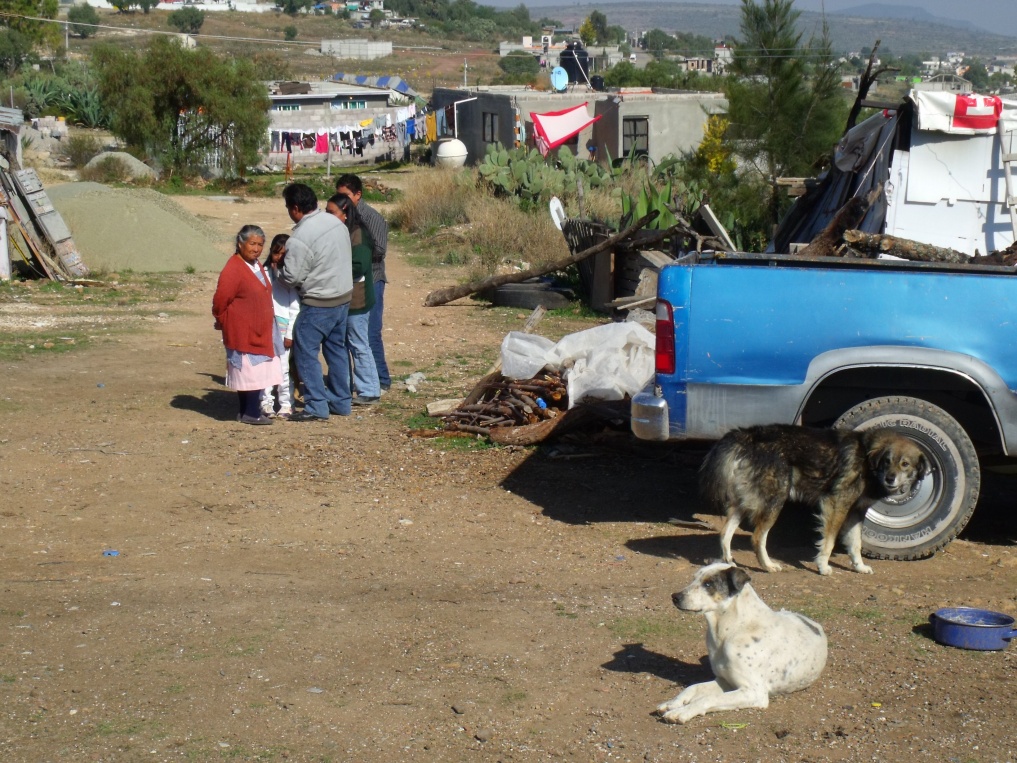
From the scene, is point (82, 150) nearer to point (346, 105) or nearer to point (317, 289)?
point (346, 105)

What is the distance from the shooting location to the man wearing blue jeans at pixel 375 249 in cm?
958

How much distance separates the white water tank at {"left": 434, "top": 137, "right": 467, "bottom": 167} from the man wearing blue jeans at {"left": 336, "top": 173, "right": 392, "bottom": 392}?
2758 cm

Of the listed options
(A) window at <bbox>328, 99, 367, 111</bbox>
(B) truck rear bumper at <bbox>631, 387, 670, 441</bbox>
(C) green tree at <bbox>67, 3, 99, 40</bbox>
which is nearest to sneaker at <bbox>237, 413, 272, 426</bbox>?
(B) truck rear bumper at <bbox>631, 387, 670, 441</bbox>

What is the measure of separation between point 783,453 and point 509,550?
1.65 m

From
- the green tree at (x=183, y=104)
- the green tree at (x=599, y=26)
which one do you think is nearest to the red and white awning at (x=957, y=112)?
the green tree at (x=183, y=104)

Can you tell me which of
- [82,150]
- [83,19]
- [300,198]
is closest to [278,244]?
[300,198]

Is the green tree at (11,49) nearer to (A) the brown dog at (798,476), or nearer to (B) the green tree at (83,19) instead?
(B) the green tree at (83,19)

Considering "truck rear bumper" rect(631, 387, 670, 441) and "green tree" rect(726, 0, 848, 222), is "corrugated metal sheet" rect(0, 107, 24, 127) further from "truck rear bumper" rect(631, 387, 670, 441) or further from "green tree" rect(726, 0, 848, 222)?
"truck rear bumper" rect(631, 387, 670, 441)

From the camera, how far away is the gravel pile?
1833 cm

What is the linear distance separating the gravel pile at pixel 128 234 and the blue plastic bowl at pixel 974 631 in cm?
1548

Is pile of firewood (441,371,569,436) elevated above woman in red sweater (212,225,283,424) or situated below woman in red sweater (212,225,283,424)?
below

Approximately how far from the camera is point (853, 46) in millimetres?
186500

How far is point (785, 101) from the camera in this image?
722 inches

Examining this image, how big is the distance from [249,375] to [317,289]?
866 mm
